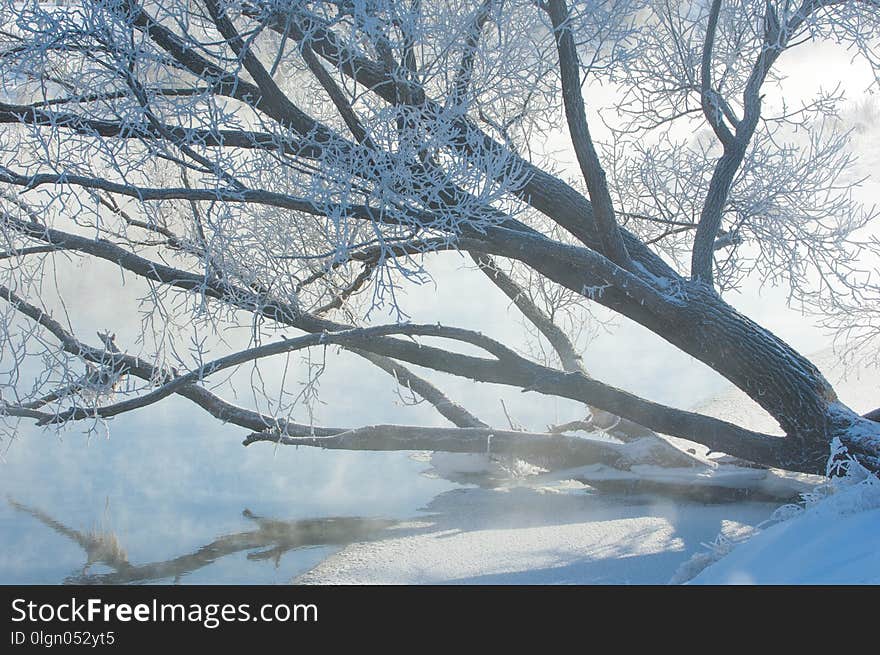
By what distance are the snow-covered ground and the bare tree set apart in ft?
1.56

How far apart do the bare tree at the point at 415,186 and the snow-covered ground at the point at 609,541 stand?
18.8 inches

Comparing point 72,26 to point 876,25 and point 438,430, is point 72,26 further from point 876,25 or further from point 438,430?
point 876,25

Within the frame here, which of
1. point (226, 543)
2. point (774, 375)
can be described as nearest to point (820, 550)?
point (774, 375)

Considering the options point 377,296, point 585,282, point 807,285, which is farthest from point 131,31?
point 807,285

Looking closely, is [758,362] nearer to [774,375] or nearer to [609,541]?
[774,375]

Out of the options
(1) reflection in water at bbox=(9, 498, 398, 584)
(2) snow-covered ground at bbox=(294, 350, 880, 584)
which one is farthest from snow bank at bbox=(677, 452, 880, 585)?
(1) reflection in water at bbox=(9, 498, 398, 584)

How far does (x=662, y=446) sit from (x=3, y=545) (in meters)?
4.44

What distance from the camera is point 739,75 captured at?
589 centimetres

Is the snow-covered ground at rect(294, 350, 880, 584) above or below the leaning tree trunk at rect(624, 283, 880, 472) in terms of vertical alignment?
below

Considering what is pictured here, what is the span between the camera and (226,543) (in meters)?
5.10

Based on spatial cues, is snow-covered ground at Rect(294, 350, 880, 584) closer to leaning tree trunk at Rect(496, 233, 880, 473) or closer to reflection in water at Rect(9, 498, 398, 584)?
reflection in water at Rect(9, 498, 398, 584)

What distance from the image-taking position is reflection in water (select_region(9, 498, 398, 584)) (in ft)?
15.3

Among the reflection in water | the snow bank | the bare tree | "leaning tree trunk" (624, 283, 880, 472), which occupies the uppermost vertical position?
the bare tree
